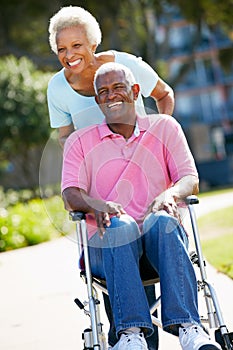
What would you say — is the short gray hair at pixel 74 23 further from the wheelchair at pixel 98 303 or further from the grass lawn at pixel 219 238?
the grass lawn at pixel 219 238

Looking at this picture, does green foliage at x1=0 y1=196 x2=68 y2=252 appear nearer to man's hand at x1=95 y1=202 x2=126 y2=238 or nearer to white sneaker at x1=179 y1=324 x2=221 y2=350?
man's hand at x1=95 y1=202 x2=126 y2=238

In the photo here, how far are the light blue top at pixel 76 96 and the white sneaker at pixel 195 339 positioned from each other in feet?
4.17

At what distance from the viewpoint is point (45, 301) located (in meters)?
7.02

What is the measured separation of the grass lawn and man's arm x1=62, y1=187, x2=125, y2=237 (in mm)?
3305

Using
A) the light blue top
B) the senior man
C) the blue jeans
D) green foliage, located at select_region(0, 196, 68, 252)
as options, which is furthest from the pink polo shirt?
green foliage, located at select_region(0, 196, 68, 252)

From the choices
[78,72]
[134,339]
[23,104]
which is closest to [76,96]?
[78,72]

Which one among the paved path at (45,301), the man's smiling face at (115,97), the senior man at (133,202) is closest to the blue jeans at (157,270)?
the senior man at (133,202)

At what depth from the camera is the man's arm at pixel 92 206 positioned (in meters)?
3.88

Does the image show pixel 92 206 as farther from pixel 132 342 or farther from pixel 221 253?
pixel 221 253

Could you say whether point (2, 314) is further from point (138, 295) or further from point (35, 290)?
point (138, 295)

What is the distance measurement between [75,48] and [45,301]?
305 centimetres

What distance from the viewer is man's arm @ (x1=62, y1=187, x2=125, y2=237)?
3875 mm

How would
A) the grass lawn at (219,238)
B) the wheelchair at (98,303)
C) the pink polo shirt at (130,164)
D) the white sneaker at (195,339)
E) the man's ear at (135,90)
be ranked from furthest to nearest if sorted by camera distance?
1. the grass lawn at (219,238)
2. the man's ear at (135,90)
3. the pink polo shirt at (130,164)
4. the wheelchair at (98,303)
5. the white sneaker at (195,339)

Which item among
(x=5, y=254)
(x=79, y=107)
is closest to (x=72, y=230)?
(x=79, y=107)
